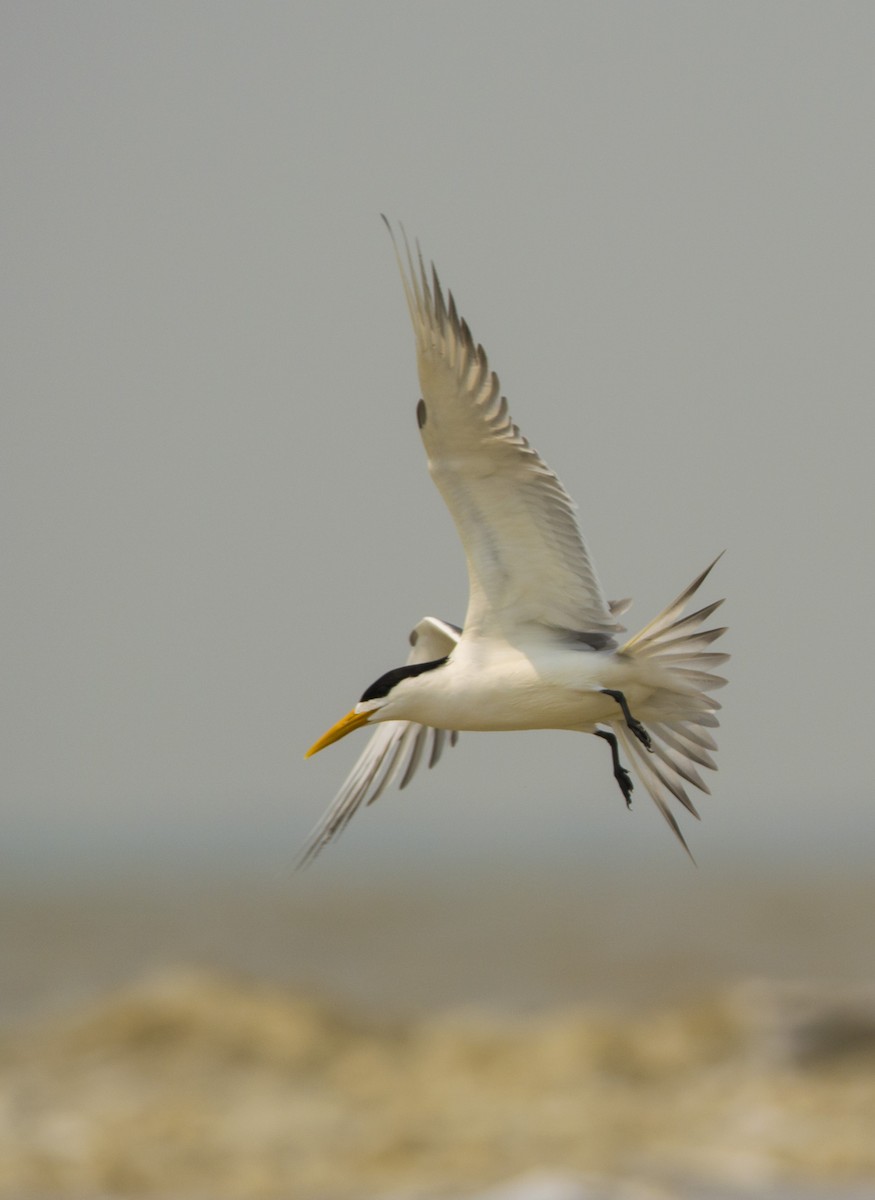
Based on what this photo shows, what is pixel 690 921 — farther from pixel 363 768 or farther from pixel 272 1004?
pixel 363 768

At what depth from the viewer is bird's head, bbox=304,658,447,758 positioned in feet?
30.5

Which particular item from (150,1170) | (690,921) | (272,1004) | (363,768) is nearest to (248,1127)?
(150,1170)

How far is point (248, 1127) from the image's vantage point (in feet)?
53.3

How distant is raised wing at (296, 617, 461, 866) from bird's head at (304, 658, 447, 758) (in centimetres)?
141

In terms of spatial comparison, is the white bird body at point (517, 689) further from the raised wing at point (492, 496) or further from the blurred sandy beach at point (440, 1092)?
the blurred sandy beach at point (440, 1092)

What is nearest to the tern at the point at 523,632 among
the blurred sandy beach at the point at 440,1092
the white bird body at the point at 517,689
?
the white bird body at the point at 517,689

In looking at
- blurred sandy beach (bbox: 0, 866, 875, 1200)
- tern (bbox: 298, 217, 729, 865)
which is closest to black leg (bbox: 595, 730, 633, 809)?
tern (bbox: 298, 217, 729, 865)

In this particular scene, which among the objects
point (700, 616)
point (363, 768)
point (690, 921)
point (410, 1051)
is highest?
point (700, 616)

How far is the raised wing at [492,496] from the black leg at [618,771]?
525mm

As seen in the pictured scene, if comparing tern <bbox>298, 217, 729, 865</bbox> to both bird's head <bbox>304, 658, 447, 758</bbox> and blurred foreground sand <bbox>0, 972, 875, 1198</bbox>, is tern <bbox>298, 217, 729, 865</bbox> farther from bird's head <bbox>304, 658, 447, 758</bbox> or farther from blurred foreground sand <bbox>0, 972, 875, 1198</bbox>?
blurred foreground sand <bbox>0, 972, 875, 1198</bbox>

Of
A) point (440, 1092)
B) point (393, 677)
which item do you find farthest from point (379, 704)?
point (440, 1092)

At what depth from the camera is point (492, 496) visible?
353 inches

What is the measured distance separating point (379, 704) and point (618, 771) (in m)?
1.13

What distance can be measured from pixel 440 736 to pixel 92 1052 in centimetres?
863
